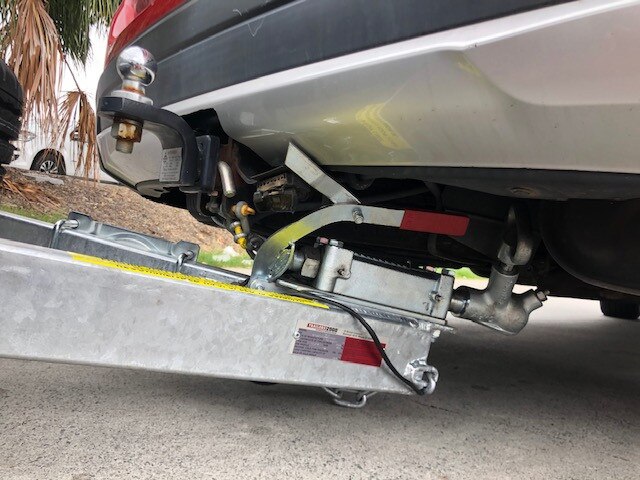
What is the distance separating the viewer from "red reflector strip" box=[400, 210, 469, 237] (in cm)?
136

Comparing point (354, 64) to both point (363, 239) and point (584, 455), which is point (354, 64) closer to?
point (363, 239)

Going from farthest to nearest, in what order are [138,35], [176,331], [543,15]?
[138,35], [176,331], [543,15]

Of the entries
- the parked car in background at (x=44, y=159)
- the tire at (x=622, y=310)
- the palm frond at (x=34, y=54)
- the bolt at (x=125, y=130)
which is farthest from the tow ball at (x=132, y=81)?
the parked car in background at (x=44, y=159)

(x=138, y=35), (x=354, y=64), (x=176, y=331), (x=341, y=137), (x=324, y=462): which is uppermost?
(x=138, y=35)

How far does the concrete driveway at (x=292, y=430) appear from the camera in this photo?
1.19 m

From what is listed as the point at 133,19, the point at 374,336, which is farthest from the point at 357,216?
the point at 133,19

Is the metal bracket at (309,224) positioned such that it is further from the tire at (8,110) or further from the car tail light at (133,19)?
the tire at (8,110)

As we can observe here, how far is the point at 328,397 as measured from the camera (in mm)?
1678

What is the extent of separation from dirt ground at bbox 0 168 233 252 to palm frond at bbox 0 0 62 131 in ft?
6.61

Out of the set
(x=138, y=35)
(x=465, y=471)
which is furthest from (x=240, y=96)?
(x=465, y=471)

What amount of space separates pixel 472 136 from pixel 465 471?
0.78 m

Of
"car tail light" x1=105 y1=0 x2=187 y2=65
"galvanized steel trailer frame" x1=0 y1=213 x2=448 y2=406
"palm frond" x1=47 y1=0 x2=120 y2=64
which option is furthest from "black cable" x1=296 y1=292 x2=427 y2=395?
"palm frond" x1=47 y1=0 x2=120 y2=64

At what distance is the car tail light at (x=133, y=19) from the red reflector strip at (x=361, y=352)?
93 centimetres

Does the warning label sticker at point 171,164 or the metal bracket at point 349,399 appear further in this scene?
the metal bracket at point 349,399
